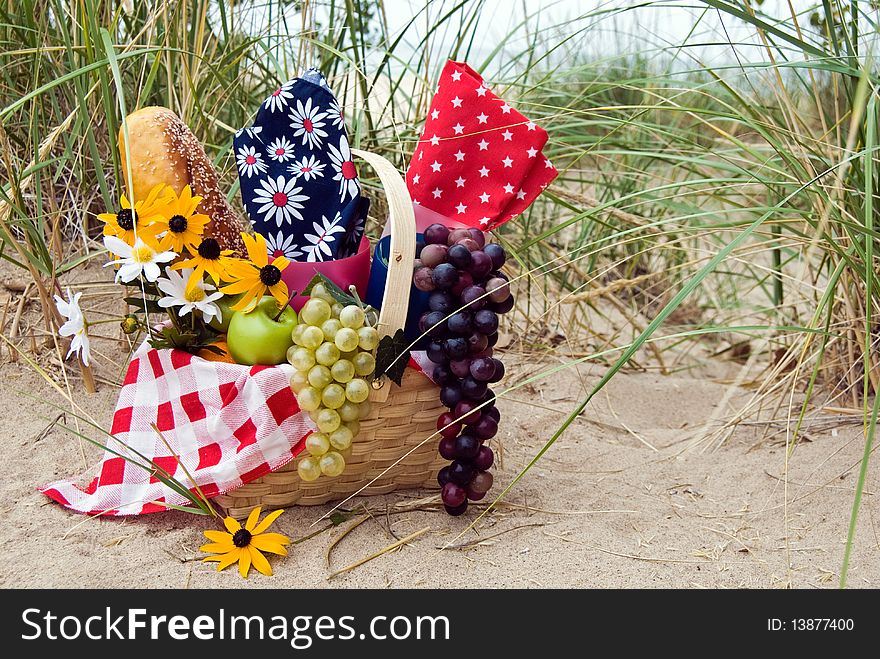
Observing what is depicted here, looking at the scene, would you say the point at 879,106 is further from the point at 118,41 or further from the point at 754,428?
the point at 118,41

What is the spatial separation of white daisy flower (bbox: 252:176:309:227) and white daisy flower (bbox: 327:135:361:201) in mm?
59

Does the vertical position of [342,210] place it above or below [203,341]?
above

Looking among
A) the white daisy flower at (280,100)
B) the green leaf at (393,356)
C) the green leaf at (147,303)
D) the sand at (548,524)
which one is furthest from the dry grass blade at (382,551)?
the white daisy flower at (280,100)

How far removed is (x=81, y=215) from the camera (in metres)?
1.79

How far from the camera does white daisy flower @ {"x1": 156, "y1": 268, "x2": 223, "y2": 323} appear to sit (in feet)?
3.86

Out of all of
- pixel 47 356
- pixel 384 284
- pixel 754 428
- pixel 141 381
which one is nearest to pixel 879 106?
pixel 754 428

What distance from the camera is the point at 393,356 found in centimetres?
118

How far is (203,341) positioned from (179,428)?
0.43 feet

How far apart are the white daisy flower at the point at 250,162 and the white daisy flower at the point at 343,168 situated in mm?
107

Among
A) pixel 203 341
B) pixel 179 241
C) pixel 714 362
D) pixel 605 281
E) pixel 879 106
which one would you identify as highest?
pixel 879 106

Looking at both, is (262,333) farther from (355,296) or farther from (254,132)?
(254,132)

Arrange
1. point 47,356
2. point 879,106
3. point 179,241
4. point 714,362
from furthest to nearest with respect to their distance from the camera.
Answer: point 714,362 → point 47,356 → point 879,106 → point 179,241

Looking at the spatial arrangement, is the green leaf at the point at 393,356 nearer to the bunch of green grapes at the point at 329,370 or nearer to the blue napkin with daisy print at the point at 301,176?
the bunch of green grapes at the point at 329,370

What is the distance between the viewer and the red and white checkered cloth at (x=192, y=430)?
1.18 meters
